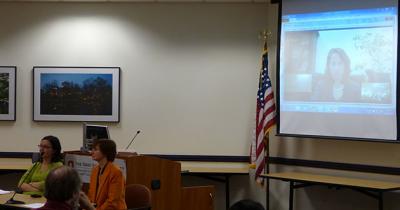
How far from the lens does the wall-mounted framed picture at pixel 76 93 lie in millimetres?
7590

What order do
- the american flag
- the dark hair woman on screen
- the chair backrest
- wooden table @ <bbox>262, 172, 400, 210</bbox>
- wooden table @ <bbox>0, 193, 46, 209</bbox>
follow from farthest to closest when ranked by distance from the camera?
the american flag, the dark hair woman on screen, wooden table @ <bbox>262, 172, 400, 210</bbox>, the chair backrest, wooden table @ <bbox>0, 193, 46, 209</bbox>

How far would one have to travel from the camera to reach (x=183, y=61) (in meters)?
7.58

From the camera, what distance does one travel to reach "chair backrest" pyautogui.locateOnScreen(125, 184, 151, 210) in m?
4.54

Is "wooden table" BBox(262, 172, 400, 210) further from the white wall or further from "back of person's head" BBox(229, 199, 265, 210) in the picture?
"back of person's head" BBox(229, 199, 265, 210)

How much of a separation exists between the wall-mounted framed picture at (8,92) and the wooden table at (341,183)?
11.6ft

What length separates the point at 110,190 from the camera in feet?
14.5

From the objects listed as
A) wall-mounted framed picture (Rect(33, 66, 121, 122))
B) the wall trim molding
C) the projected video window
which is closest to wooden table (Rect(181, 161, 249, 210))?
the wall trim molding

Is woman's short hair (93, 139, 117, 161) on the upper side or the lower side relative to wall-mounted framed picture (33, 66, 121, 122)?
lower

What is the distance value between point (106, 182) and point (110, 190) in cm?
8

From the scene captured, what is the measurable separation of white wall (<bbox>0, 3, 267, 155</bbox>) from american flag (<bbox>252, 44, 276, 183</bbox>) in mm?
402

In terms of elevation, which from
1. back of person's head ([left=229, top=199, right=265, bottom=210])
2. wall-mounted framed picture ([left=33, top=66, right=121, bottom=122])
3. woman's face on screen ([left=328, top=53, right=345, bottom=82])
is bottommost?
back of person's head ([left=229, top=199, right=265, bottom=210])

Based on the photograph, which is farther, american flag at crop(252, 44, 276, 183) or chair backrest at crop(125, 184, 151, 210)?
american flag at crop(252, 44, 276, 183)

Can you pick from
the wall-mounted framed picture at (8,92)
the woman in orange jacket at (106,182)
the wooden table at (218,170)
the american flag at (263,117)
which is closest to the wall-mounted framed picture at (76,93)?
the wall-mounted framed picture at (8,92)

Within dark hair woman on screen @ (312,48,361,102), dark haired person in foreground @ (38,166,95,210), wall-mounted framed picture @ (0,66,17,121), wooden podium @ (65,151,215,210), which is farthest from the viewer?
wall-mounted framed picture @ (0,66,17,121)
